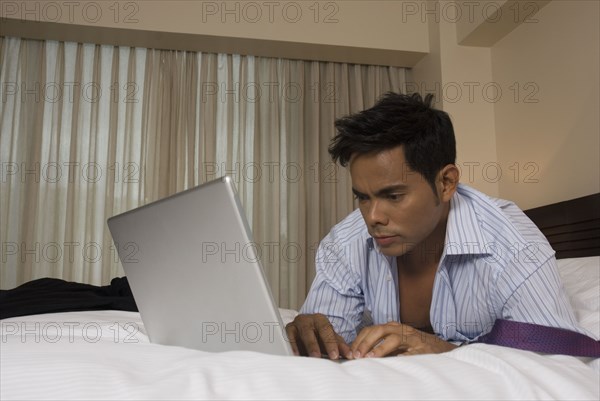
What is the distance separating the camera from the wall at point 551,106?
2604mm

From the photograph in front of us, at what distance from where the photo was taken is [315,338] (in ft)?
3.86

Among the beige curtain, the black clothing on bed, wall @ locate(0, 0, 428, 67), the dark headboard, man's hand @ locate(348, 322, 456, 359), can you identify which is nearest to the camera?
A: man's hand @ locate(348, 322, 456, 359)

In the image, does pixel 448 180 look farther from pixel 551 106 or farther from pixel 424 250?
pixel 551 106

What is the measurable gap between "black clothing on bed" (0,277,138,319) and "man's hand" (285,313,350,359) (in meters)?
0.96

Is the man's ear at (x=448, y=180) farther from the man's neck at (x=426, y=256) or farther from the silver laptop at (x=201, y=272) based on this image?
the silver laptop at (x=201, y=272)

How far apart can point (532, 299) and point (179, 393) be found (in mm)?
807

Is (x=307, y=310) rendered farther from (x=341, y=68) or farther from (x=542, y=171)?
(x=341, y=68)

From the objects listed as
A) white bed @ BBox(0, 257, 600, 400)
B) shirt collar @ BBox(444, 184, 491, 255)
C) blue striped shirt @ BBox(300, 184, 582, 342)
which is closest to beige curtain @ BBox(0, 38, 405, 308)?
blue striped shirt @ BBox(300, 184, 582, 342)

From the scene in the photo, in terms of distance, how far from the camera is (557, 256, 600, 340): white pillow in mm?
1458

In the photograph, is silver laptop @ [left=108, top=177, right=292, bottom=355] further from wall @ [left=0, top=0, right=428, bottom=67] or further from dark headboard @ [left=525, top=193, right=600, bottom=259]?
wall @ [left=0, top=0, right=428, bottom=67]

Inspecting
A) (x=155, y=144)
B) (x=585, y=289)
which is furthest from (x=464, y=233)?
(x=155, y=144)

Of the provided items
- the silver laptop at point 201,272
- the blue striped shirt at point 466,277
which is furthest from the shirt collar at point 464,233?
the silver laptop at point 201,272

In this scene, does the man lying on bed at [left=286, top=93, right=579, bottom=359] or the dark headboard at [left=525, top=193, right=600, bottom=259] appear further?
the dark headboard at [left=525, top=193, right=600, bottom=259]

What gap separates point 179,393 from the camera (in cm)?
68
